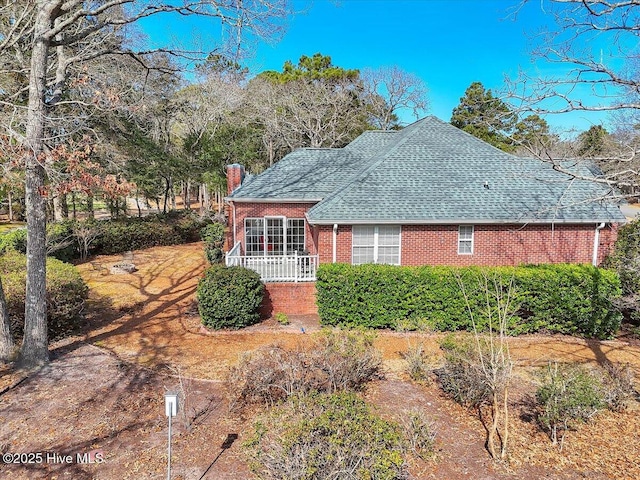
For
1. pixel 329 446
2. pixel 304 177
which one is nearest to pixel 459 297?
pixel 329 446

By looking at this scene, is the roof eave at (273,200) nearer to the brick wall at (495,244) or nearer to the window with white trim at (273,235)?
the window with white trim at (273,235)

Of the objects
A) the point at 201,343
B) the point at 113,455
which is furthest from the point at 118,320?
the point at 113,455

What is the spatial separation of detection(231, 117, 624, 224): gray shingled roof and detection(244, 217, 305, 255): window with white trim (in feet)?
3.53

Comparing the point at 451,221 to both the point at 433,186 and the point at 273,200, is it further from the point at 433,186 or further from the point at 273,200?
the point at 273,200

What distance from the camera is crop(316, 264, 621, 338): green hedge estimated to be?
1080cm

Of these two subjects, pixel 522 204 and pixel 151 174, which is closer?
pixel 522 204

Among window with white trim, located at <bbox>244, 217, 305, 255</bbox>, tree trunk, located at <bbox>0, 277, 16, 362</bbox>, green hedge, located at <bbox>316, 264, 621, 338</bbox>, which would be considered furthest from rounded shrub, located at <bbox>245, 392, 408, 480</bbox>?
window with white trim, located at <bbox>244, 217, 305, 255</bbox>

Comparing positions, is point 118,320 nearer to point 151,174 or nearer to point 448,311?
point 448,311

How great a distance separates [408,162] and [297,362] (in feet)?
34.0

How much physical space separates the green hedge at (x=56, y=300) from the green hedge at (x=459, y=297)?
6617mm

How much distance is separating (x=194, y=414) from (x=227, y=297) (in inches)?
181

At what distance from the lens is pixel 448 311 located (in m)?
11.1

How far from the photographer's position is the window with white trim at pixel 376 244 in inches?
513

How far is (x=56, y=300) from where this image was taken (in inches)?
404
